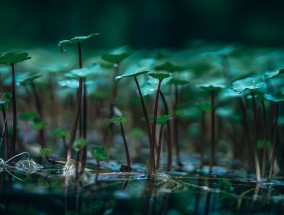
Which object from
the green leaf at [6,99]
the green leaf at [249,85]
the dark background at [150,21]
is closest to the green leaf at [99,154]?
the green leaf at [6,99]

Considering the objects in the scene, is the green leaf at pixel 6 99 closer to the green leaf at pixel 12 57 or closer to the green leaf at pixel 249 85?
the green leaf at pixel 12 57

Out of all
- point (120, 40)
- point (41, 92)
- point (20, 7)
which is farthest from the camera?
point (20, 7)

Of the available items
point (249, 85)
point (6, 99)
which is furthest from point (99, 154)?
point (249, 85)

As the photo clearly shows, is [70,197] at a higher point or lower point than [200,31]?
lower

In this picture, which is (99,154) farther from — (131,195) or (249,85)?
(249,85)

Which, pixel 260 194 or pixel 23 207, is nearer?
pixel 23 207

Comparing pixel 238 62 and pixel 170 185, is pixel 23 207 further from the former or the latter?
pixel 238 62

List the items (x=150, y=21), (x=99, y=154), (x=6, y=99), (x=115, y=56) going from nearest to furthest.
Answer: (x=99, y=154)
(x=6, y=99)
(x=115, y=56)
(x=150, y=21)

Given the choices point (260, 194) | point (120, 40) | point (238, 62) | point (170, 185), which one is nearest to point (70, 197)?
point (170, 185)
